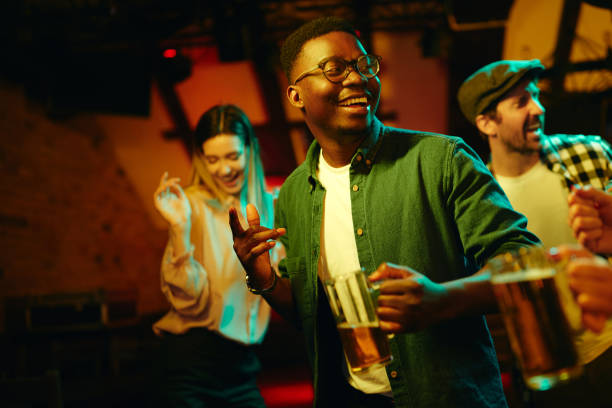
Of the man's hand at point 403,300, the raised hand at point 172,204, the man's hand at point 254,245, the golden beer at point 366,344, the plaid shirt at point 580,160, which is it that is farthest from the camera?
the raised hand at point 172,204

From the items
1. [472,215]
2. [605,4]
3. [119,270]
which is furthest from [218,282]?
[119,270]

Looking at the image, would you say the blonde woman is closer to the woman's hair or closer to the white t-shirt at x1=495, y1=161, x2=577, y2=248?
the woman's hair

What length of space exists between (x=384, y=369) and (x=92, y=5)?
241 inches

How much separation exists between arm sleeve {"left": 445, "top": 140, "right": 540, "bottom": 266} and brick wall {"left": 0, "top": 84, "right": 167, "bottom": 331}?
5.69 meters

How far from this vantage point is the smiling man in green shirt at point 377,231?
1354mm

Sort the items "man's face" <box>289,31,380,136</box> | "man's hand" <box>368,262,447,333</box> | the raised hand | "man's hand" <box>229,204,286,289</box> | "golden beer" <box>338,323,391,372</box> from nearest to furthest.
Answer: "man's hand" <box>368,262,447,333</box>
"golden beer" <box>338,323,391,372</box>
"man's hand" <box>229,204,286,289</box>
"man's face" <box>289,31,380,136</box>
the raised hand

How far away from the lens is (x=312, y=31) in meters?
1.75

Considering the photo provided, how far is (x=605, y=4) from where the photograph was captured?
271 cm

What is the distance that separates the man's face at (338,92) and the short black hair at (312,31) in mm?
22

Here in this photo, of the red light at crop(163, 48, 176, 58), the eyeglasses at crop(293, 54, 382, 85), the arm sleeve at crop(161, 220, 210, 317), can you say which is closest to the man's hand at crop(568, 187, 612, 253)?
the eyeglasses at crop(293, 54, 382, 85)

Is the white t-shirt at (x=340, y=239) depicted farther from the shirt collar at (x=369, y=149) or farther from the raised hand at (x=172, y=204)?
the raised hand at (x=172, y=204)

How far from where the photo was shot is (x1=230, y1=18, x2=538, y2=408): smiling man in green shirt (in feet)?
4.44

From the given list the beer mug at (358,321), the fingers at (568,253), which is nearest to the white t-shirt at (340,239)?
the beer mug at (358,321)

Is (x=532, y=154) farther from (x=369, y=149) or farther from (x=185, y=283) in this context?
(x=185, y=283)
